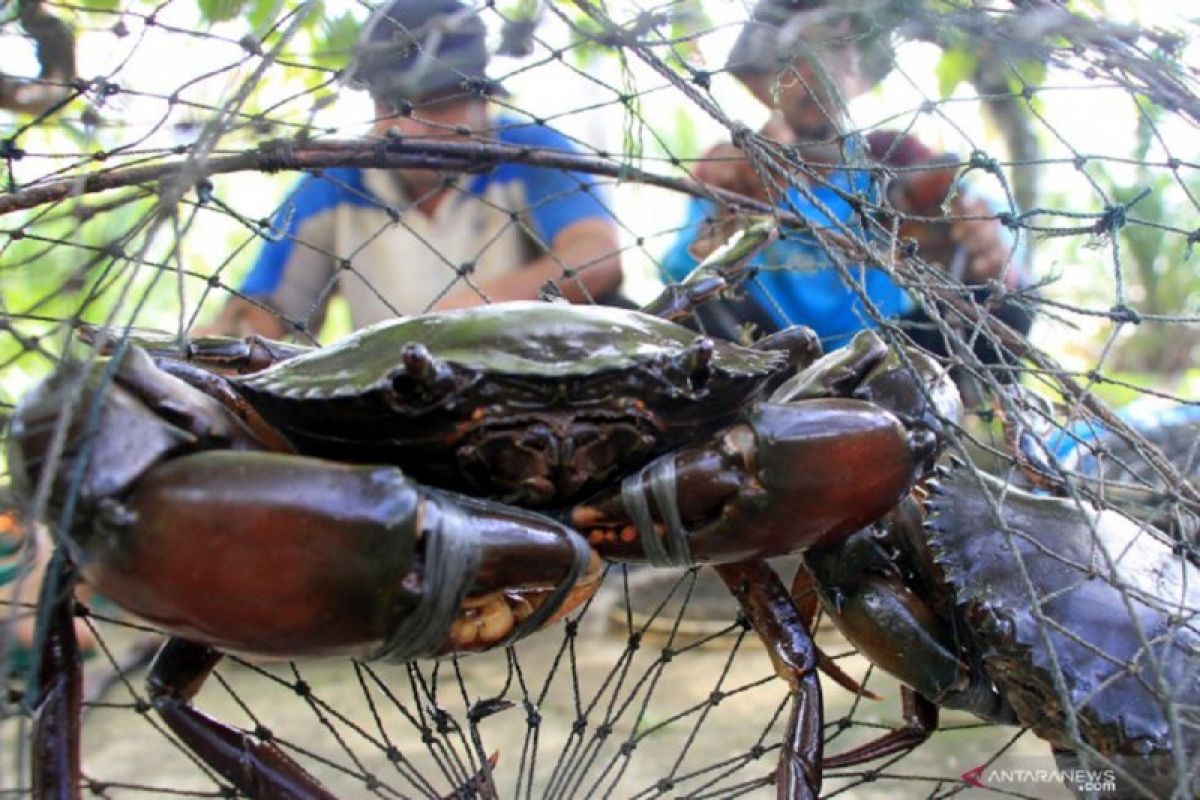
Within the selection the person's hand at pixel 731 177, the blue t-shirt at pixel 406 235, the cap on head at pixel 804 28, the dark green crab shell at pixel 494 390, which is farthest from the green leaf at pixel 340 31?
the person's hand at pixel 731 177

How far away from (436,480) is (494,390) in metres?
0.15

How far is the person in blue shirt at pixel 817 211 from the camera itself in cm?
155

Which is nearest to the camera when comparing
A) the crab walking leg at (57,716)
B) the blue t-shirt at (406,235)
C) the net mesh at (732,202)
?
the net mesh at (732,202)

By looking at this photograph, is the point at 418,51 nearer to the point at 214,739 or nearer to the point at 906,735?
the point at 214,739

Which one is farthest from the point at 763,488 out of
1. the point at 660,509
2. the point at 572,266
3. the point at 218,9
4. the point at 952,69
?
the point at 572,266

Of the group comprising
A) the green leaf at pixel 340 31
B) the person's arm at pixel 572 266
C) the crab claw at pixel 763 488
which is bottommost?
the crab claw at pixel 763 488

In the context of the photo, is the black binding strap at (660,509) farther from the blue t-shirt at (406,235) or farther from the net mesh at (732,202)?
the blue t-shirt at (406,235)

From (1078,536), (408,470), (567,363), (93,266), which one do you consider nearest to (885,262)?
(567,363)

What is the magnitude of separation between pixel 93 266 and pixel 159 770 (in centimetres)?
247

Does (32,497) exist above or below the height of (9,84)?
below

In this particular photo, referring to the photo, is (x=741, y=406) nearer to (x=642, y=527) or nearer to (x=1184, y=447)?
(x=642, y=527)

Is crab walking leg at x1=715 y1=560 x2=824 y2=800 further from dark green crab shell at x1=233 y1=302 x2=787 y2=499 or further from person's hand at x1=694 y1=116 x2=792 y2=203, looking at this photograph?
person's hand at x1=694 y1=116 x2=792 y2=203

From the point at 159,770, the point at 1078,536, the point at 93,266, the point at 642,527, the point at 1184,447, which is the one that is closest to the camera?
the point at 93,266

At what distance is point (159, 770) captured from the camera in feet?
9.64
